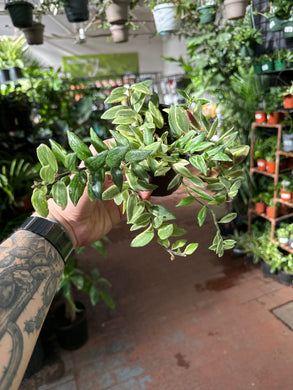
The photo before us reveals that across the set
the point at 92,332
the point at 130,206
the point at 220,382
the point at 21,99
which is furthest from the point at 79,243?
the point at 21,99

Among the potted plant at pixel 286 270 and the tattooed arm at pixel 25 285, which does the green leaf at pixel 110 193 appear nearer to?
the tattooed arm at pixel 25 285

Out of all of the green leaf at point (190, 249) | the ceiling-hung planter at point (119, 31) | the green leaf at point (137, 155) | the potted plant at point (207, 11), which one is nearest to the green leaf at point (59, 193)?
the green leaf at point (137, 155)

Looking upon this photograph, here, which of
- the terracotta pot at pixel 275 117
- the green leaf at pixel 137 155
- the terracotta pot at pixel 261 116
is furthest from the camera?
the terracotta pot at pixel 261 116

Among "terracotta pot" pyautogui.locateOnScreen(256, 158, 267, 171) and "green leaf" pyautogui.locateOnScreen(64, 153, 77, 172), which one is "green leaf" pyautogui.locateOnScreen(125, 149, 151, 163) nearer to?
"green leaf" pyautogui.locateOnScreen(64, 153, 77, 172)

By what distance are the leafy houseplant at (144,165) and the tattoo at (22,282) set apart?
0.74ft

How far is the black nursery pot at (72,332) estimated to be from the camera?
2004 millimetres

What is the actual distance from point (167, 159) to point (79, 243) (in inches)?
19.3

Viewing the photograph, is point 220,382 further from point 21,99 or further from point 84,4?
point 84,4

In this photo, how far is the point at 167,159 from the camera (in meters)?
0.49

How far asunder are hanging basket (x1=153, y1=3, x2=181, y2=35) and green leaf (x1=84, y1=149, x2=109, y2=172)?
2.10 metres

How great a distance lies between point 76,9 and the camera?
2.07m

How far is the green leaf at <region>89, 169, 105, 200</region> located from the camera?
1.47ft

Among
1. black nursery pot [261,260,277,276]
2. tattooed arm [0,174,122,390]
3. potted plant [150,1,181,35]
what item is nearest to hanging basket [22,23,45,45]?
potted plant [150,1,181,35]

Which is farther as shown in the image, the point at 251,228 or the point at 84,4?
the point at 251,228
